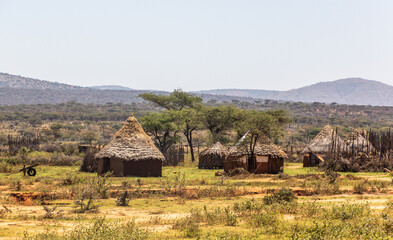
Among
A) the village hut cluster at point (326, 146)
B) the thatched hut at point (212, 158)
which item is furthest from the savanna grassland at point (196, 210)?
the village hut cluster at point (326, 146)

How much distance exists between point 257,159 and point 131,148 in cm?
803

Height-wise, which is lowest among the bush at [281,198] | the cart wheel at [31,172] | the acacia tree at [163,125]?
the cart wheel at [31,172]

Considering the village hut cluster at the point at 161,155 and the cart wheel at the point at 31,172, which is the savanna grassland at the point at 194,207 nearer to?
the cart wheel at the point at 31,172

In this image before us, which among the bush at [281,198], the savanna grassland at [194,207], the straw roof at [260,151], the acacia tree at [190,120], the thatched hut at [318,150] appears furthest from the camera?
the acacia tree at [190,120]

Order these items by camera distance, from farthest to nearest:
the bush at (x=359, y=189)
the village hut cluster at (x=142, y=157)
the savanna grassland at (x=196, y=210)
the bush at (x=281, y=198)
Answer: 1. the village hut cluster at (x=142, y=157)
2. the bush at (x=359, y=189)
3. the bush at (x=281, y=198)
4. the savanna grassland at (x=196, y=210)

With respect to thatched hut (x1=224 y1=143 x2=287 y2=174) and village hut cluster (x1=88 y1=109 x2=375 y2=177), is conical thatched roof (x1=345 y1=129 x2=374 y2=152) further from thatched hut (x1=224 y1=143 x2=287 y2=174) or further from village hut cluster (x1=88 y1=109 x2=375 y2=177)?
thatched hut (x1=224 y1=143 x2=287 y2=174)

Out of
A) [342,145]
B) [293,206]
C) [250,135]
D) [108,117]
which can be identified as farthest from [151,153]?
[108,117]

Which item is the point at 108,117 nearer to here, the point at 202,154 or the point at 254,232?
the point at 202,154

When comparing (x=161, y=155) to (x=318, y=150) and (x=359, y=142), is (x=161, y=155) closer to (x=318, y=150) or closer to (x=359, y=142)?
(x=318, y=150)

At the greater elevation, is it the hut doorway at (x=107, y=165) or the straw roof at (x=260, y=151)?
the straw roof at (x=260, y=151)

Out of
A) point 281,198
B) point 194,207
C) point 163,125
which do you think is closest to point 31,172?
point 194,207

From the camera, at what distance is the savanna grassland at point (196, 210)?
11.5m

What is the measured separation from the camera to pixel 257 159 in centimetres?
2992

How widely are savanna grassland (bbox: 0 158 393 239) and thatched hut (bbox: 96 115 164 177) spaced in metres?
3.06
